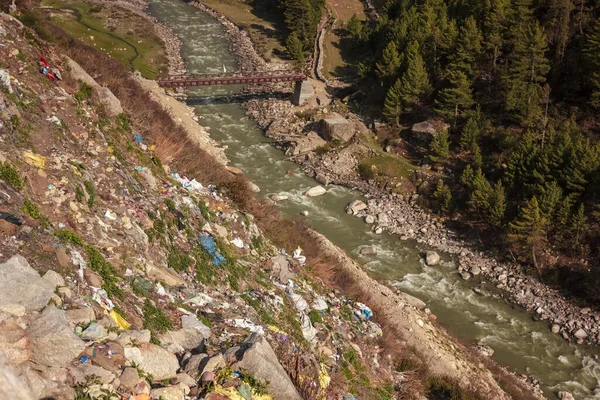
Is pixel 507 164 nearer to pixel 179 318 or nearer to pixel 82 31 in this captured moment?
pixel 179 318

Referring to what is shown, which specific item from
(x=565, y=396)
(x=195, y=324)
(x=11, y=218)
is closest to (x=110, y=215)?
(x=11, y=218)

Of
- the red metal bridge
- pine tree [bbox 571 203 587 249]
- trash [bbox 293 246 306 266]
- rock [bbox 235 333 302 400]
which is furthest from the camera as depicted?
the red metal bridge

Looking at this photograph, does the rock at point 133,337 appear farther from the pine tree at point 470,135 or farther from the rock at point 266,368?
the pine tree at point 470,135

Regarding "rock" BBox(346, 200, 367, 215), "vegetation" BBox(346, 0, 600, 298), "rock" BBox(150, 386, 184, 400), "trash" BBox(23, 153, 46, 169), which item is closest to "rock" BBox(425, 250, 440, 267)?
"vegetation" BBox(346, 0, 600, 298)

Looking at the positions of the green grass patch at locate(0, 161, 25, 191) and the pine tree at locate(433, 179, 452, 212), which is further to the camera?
the pine tree at locate(433, 179, 452, 212)

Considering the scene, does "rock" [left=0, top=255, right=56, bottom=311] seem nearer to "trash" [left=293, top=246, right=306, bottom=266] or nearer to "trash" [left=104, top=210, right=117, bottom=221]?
"trash" [left=104, top=210, right=117, bottom=221]

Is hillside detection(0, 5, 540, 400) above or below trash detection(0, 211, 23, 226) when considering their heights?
below

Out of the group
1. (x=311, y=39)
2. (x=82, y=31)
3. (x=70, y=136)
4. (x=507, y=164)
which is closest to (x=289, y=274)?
(x=70, y=136)
